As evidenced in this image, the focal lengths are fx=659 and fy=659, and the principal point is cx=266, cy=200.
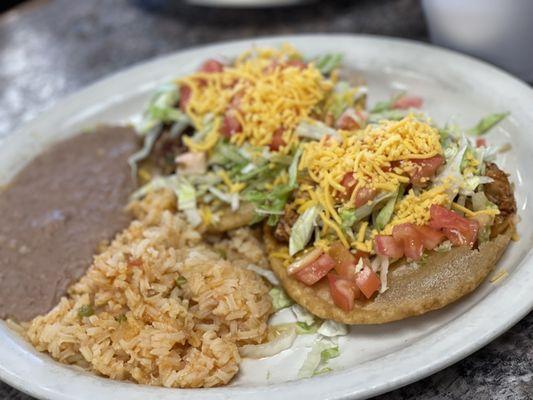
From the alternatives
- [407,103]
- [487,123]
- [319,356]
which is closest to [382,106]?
[407,103]

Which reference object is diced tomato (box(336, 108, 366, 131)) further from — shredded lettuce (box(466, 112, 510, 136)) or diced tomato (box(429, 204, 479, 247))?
diced tomato (box(429, 204, 479, 247))

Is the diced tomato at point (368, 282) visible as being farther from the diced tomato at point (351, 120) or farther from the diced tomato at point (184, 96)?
the diced tomato at point (184, 96)

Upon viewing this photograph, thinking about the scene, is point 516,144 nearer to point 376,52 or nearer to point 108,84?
point 376,52

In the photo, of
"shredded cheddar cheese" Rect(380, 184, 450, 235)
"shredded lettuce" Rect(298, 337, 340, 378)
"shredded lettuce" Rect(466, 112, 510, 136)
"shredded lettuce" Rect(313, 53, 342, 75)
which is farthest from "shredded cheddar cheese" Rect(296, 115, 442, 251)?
"shredded lettuce" Rect(313, 53, 342, 75)

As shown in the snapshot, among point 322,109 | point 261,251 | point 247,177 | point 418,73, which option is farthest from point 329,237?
point 418,73

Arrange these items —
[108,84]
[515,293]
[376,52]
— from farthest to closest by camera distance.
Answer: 1. [108,84]
2. [376,52]
3. [515,293]

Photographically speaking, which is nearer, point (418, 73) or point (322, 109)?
point (322, 109)
